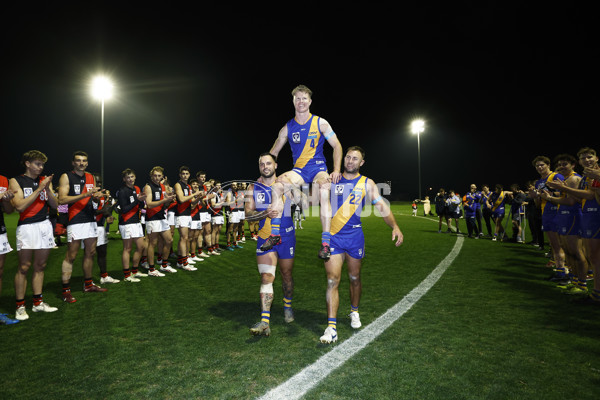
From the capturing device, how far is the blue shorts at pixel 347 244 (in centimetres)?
426

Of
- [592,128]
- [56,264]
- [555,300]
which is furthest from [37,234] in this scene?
[592,128]

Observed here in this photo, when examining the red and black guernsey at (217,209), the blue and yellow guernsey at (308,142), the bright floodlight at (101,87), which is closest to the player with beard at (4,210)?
the blue and yellow guernsey at (308,142)

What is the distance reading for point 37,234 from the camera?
206 inches

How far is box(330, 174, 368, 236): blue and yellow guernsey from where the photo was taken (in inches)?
169

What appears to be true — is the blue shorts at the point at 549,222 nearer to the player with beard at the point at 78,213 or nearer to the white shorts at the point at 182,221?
the white shorts at the point at 182,221

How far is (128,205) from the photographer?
7.65m

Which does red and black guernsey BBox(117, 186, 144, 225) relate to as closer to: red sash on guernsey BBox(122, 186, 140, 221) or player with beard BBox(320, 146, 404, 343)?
red sash on guernsey BBox(122, 186, 140, 221)

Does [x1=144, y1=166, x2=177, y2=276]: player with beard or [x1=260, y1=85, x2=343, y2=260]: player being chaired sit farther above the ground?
[x1=260, y1=85, x2=343, y2=260]: player being chaired

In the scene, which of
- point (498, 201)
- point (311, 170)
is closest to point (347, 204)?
point (311, 170)

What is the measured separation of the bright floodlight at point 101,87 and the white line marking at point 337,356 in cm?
2165

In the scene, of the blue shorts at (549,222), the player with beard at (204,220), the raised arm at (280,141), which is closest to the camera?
the raised arm at (280,141)

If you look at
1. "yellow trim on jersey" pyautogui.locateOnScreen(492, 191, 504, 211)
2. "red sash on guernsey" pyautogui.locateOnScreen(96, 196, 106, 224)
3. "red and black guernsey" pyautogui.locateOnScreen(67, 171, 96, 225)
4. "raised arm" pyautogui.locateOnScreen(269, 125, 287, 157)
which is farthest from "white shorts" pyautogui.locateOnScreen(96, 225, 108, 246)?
"yellow trim on jersey" pyautogui.locateOnScreen(492, 191, 504, 211)

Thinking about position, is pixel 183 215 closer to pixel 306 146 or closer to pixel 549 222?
pixel 306 146

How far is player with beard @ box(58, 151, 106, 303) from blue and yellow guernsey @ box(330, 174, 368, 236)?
455 centimetres
